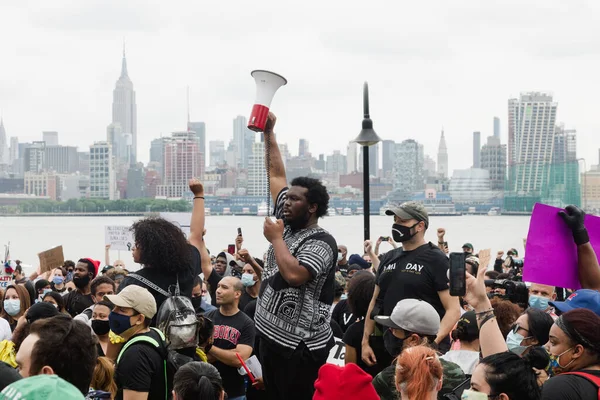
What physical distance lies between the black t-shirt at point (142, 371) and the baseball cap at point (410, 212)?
2.32 m

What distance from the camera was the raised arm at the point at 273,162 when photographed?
6484 millimetres

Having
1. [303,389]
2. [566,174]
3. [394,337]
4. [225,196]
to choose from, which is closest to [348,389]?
[394,337]

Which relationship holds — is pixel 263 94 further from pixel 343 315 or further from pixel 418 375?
pixel 343 315

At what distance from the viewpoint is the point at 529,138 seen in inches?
7269

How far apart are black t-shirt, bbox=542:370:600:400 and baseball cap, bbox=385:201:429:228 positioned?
2555mm

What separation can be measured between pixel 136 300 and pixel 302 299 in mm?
1120

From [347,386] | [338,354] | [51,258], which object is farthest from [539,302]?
[51,258]

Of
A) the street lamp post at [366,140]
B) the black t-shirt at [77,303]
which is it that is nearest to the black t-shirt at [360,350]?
the black t-shirt at [77,303]

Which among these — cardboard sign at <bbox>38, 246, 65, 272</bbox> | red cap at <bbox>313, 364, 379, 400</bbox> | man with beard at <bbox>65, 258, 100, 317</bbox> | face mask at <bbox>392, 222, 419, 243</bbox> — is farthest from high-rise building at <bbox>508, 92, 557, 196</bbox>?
red cap at <bbox>313, 364, 379, 400</bbox>

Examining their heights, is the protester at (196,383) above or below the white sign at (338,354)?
above

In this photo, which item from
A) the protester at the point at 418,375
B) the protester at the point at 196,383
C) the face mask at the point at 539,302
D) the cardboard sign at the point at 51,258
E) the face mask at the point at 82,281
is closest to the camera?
the protester at the point at 418,375

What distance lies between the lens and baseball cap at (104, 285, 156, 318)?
17.6 feet

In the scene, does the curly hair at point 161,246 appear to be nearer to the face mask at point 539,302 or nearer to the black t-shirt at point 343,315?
the black t-shirt at point 343,315

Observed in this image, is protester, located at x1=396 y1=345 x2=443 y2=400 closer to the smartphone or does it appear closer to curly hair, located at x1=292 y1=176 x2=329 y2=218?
the smartphone
